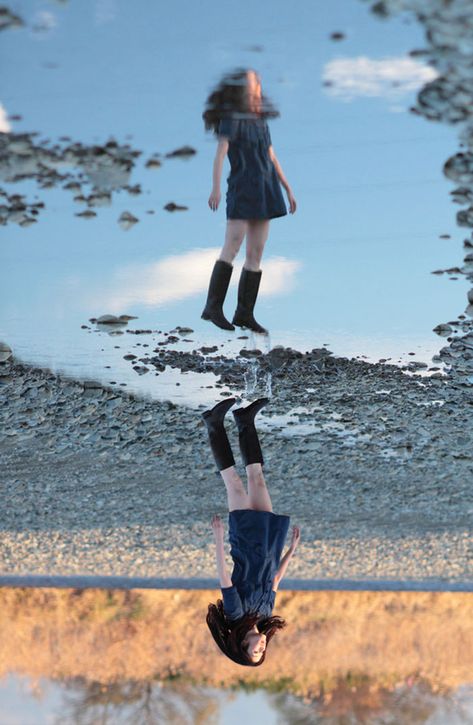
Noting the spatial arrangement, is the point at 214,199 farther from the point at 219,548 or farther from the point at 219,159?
A: the point at 219,548

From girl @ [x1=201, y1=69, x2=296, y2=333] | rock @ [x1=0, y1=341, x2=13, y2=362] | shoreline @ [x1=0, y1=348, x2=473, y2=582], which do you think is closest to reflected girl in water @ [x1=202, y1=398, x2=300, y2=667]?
girl @ [x1=201, y1=69, x2=296, y2=333]

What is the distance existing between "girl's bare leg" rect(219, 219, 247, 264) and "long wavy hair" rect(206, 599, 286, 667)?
1060 millimetres

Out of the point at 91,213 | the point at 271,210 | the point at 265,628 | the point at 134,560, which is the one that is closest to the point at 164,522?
the point at 134,560

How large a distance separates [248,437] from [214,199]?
2.73 feet

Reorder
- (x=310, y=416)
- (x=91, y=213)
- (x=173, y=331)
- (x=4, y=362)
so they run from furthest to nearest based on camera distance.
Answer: (x=4, y=362), (x=310, y=416), (x=173, y=331), (x=91, y=213)

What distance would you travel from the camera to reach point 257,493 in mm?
2604

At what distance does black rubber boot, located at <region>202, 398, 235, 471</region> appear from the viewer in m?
2.63

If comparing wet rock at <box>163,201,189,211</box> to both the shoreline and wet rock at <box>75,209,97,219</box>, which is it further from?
the shoreline

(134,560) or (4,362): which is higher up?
(4,362)

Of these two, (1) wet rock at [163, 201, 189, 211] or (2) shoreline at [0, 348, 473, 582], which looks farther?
(2) shoreline at [0, 348, 473, 582]

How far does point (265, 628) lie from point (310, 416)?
2194mm

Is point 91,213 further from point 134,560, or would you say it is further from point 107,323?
point 134,560

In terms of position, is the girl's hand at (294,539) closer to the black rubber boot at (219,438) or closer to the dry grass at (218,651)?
the black rubber boot at (219,438)

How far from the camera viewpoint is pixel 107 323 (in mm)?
3164
